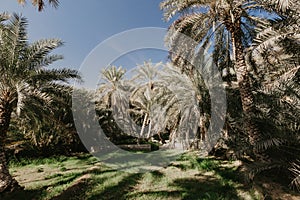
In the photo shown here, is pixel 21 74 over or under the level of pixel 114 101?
under

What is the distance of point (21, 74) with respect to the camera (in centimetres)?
665

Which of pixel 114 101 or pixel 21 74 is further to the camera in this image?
pixel 114 101

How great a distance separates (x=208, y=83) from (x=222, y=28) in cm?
330

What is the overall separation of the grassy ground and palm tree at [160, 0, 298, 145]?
6.22 feet

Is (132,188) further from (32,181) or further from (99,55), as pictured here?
(99,55)

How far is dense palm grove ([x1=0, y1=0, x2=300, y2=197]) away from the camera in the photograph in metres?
5.82

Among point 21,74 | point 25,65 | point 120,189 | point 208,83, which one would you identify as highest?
point 208,83

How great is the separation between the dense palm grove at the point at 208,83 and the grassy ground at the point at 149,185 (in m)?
0.82

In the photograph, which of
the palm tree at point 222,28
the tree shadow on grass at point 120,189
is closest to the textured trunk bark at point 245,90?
the palm tree at point 222,28

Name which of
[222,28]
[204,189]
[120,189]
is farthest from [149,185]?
[222,28]

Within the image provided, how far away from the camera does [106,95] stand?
21.7m

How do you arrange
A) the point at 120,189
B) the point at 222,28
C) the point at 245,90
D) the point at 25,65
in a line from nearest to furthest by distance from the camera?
the point at 120,189, the point at 25,65, the point at 245,90, the point at 222,28

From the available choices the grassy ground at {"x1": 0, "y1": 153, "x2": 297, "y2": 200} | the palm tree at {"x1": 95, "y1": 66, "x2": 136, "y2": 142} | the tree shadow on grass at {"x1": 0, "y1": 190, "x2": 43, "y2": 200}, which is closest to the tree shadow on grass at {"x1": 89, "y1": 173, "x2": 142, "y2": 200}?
the grassy ground at {"x1": 0, "y1": 153, "x2": 297, "y2": 200}

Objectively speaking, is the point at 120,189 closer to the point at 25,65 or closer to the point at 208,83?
the point at 25,65
